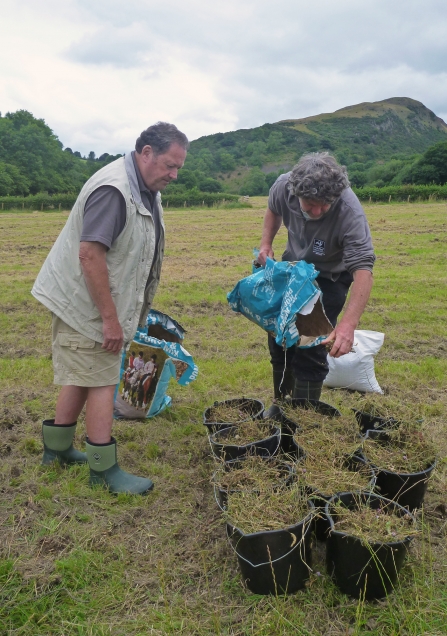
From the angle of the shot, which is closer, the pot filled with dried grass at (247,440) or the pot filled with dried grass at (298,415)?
the pot filled with dried grass at (247,440)

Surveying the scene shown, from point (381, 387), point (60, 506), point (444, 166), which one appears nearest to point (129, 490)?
point (60, 506)

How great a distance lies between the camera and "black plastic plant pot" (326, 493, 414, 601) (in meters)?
2.06

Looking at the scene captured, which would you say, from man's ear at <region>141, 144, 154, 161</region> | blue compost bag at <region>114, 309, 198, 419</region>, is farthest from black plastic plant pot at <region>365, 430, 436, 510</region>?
man's ear at <region>141, 144, 154, 161</region>

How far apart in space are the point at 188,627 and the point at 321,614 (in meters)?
0.55

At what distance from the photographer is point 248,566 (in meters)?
2.17

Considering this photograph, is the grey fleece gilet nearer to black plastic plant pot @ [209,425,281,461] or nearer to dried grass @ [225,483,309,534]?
black plastic plant pot @ [209,425,281,461]

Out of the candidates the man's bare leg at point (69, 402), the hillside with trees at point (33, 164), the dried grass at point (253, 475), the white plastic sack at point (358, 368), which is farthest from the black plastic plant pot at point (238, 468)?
the hillside with trees at point (33, 164)

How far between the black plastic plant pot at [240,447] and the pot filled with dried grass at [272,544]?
21.6 inches

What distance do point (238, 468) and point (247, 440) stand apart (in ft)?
0.92

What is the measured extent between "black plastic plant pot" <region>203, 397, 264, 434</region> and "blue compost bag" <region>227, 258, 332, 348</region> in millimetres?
507

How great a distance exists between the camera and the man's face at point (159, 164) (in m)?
2.69

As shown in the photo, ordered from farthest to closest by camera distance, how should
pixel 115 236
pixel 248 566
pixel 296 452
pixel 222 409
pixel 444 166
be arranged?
pixel 444 166 < pixel 222 409 < pixel 296 452 < pixel 115 236 < pixel 248 566

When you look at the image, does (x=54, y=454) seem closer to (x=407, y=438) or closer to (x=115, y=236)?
(x=115, y=236)

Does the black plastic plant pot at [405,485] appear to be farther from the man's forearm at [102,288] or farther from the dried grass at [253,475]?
the man's forearm at [102,288]
